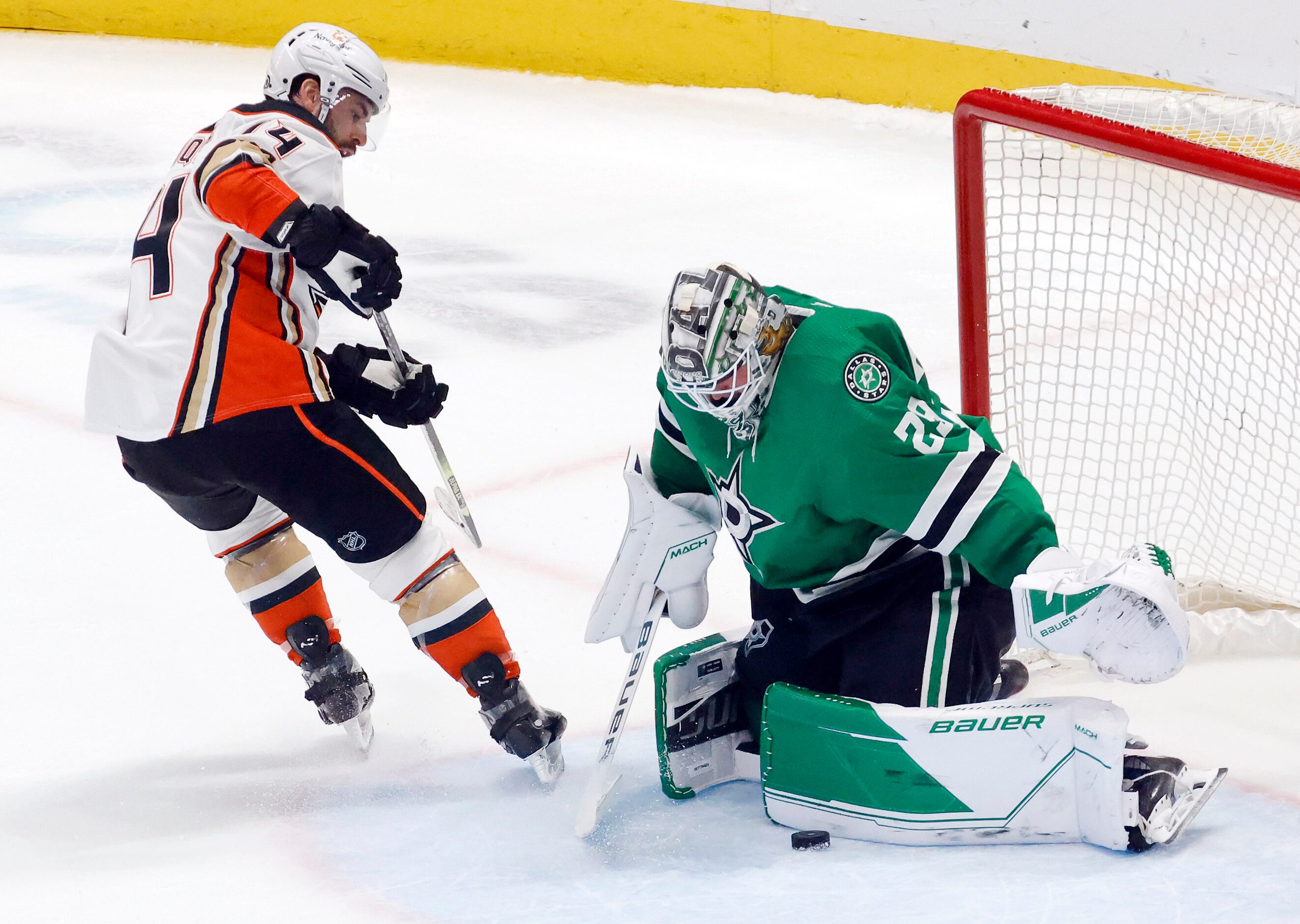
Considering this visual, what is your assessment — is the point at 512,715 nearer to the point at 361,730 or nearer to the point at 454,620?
the point at 454,620

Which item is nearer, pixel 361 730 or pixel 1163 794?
pixel 1163 794

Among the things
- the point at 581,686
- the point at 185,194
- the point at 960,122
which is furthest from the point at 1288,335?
the point at 185,194

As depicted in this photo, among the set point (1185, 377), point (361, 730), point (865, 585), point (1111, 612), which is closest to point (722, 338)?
point (865, 585)

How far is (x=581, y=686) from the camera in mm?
2396

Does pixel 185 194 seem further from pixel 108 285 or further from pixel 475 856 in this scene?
pixel 108 285

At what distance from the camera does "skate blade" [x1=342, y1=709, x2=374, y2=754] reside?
87.4 inches

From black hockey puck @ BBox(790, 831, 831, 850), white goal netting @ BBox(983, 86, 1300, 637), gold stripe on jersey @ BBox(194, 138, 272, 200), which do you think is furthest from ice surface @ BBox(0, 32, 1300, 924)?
gold stripe on jersey @ BBox(194, 138, 272, 200)

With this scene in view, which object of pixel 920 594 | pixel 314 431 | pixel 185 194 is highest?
pixel 185 194

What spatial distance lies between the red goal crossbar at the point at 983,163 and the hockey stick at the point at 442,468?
91 centimetres

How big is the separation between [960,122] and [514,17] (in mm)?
4520

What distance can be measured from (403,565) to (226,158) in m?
0.63

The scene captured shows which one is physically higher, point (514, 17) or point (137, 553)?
point (514, 17)

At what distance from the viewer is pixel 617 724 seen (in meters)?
2.00

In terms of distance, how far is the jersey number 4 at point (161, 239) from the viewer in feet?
6.47
